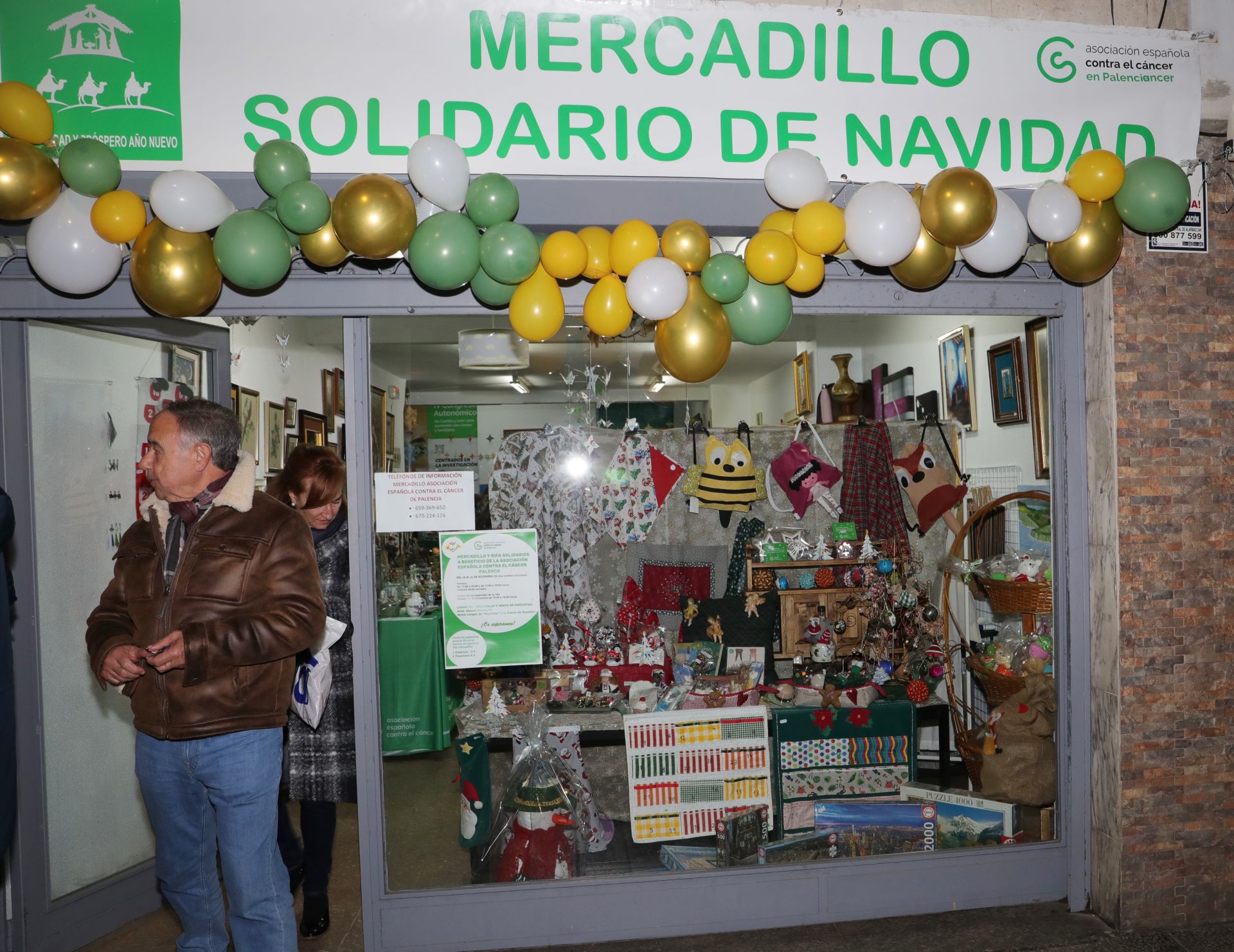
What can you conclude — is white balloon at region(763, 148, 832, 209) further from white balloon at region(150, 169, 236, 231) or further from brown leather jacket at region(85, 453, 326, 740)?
brown leather jacket at region(85, 453, 326, 740)

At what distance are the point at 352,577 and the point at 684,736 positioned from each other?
62.6 inches

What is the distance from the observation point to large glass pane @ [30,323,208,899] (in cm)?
331

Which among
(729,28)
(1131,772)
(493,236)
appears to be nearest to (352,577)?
(493,236)

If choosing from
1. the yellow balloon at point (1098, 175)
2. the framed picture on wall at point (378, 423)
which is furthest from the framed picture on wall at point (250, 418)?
the yellow balloon at point (1098, 175)

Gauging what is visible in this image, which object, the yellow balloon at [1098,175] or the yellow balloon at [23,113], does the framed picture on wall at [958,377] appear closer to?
the yellow balloon at [1098,175]

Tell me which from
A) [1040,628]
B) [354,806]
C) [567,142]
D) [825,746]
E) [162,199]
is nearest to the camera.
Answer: [162,199]

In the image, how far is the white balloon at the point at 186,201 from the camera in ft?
8.75

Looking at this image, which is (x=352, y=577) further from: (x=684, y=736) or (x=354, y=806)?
(x=354, y=806)

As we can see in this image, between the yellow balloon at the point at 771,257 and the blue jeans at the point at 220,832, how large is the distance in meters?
2.18

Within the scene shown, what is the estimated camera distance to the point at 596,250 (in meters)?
2.97

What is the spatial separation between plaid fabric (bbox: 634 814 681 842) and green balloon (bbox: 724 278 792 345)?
2078 mm

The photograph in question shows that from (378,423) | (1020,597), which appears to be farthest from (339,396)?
(1020,597)

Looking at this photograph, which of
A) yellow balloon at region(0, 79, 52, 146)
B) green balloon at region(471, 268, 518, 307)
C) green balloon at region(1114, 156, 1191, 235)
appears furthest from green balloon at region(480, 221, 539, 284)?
green balloon at region(1114, 156, 1191, 235)

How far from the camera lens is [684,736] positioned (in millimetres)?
A: 3695
